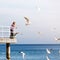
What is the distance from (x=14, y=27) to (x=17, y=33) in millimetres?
881

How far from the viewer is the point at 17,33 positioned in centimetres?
3453

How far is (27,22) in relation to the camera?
3531 cm

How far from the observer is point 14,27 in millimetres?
35156

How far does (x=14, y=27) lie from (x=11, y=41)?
62.4 inches

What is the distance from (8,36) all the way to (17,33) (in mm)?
856

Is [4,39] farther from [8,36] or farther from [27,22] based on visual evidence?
[27,22]

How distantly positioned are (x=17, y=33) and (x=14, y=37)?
45 centimetres

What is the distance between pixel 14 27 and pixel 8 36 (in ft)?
3.78

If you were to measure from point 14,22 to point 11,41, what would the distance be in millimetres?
1986

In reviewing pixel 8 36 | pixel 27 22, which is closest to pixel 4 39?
pixel 8 36

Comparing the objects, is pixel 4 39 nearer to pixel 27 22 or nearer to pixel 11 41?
pixel 11 41

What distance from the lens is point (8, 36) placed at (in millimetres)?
34531

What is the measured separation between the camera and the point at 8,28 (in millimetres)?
34906

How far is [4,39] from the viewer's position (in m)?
34.2
